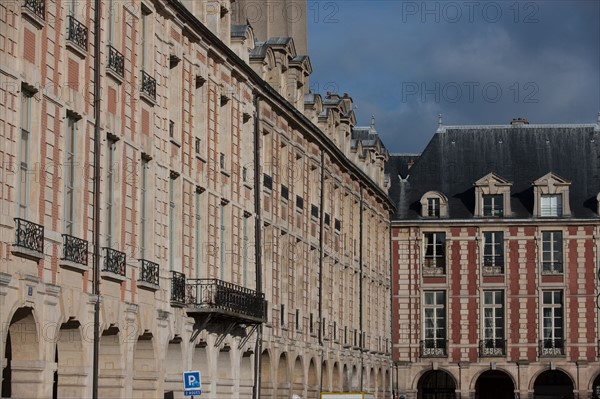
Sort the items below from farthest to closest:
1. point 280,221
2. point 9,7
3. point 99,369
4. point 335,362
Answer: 1. point 335,362
2. point 280,221
3. point 99,369
4. point 9,7

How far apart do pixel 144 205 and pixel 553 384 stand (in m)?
42.0

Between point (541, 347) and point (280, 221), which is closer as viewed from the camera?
point (280, 221)

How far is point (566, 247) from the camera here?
66875mm

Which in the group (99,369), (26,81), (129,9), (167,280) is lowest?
(99,369)

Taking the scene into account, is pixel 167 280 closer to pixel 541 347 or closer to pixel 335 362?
pixel 335 362

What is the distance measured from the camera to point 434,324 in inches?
2662

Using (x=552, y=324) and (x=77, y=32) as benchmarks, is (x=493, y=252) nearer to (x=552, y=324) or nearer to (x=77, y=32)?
(x=552, y=324)

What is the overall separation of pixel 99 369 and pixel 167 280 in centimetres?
417

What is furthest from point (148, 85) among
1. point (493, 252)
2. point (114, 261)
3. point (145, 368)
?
point (493, 252)

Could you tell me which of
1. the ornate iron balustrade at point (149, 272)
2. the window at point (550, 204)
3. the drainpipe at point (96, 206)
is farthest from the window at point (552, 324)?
the drainpipe at point (96, 206)

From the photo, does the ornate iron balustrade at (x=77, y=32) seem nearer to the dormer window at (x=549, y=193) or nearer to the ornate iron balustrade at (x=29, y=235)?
the ornate iron balustrade at (x=29, y=235)

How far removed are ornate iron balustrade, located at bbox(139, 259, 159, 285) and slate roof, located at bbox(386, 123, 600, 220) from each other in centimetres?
3840

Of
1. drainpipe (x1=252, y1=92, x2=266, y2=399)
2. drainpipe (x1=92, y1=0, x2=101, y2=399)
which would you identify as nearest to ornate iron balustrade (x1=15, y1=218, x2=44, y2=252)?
drainpipe (x1=92, y1=0, x2=101, y2=399)

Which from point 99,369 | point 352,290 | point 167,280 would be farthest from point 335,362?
point 99,369
